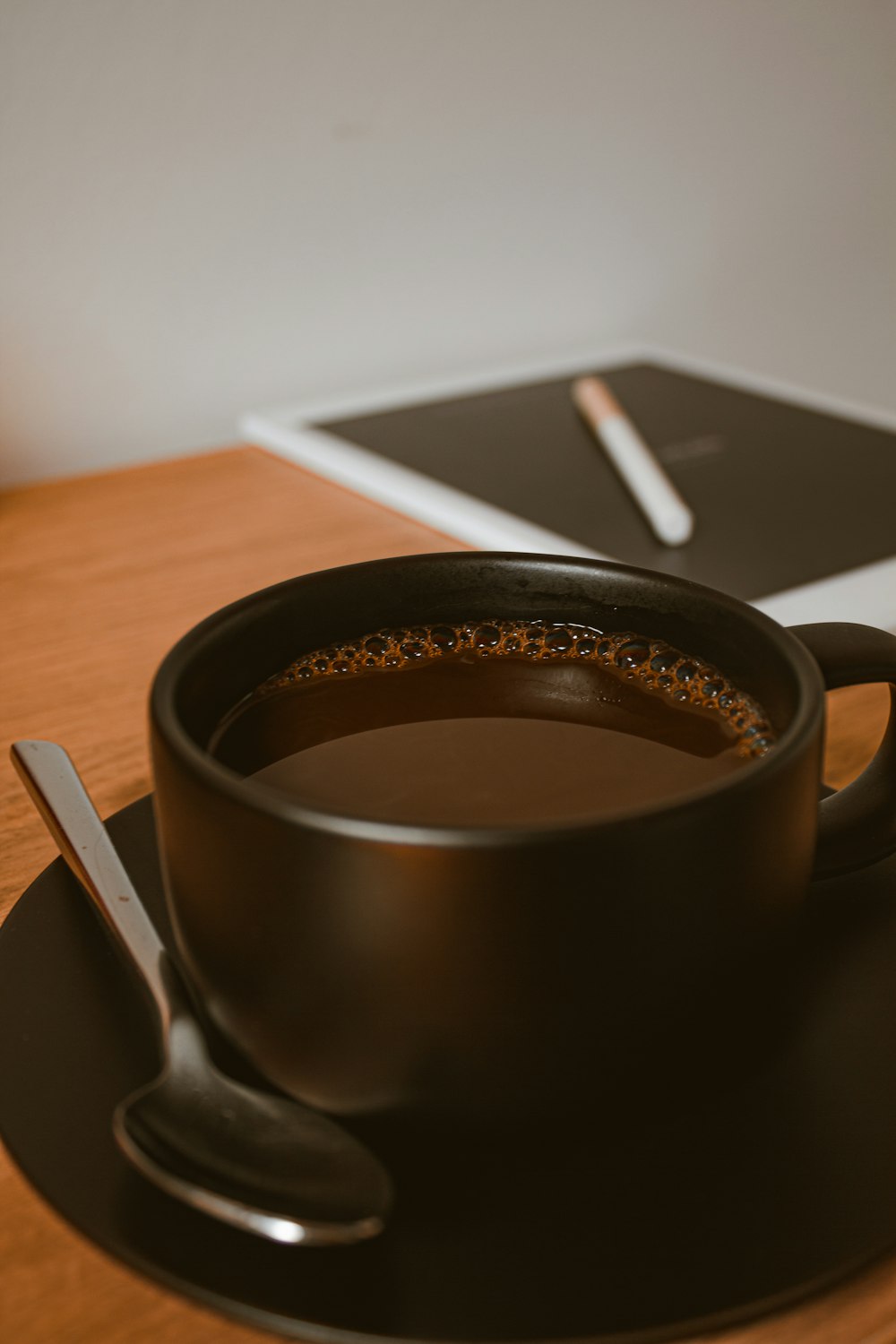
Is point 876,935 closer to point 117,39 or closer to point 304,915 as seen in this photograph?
point 304,915

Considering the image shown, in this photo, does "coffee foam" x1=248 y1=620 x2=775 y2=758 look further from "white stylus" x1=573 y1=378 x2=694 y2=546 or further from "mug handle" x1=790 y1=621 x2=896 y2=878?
"white stylus" x1=573 y1=378 x2=694 y2=546

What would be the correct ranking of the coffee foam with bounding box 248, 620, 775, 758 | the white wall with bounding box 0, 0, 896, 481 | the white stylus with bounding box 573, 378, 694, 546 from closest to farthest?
the coffee foam with bounding box 248, 620, 775, 758
the white stylus with bounding box 573, 378, 694, 546
the white wall with bounding box 0, 0, 896, 481

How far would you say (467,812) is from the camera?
10.9 inches

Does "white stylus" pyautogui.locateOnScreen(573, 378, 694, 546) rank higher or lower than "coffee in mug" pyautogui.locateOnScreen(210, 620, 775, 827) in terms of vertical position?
lower

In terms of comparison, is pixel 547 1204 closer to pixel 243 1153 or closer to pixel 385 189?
pixel 243 1153

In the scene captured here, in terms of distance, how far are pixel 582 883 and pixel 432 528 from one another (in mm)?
492

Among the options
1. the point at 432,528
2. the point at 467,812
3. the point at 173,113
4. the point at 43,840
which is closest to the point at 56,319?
the point at 173,113

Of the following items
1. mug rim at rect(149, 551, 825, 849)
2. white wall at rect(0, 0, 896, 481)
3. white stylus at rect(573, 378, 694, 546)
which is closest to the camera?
mug rim at rect(149, 551, 825, 849)

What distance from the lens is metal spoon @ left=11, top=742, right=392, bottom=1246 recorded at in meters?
0.23

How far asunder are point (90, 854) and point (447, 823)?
0.45 ft

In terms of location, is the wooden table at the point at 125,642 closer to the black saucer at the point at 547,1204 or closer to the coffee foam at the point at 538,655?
the black saucer at the point at 547,1204

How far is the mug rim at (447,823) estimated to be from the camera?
22 centimetres

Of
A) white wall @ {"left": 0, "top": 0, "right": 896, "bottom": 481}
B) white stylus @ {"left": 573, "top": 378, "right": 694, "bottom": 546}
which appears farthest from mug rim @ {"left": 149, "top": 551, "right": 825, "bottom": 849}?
white wall @ {"left": 0, "top": 0, "right": 896, "bottom": 481}

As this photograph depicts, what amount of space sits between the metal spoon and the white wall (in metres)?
0.64
